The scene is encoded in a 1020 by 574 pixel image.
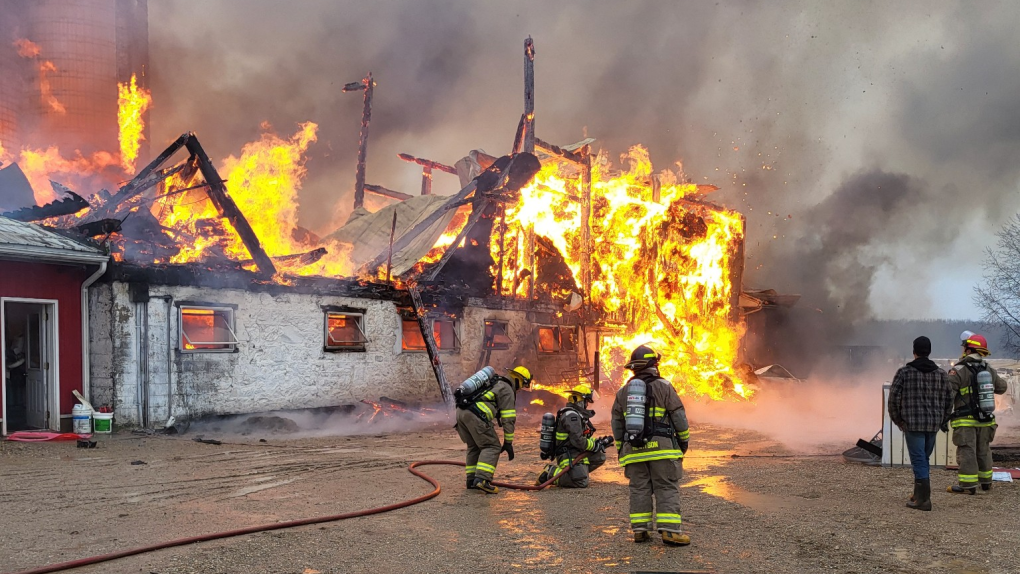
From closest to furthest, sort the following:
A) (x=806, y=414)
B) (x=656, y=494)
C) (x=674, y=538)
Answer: (x=674, y=538) < (x=656, y=494) < (x=806, y=414)

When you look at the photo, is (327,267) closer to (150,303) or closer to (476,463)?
(150,303)

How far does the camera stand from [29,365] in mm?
13148

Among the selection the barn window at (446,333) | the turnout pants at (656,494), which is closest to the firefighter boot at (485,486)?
the turnout pants at (656,494)

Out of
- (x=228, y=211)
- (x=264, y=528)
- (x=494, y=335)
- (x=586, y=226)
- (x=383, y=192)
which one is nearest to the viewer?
(x=264, y=528)

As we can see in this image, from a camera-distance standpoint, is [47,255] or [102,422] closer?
[47,255]

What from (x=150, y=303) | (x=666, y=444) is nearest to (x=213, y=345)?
(x=150, y=303)

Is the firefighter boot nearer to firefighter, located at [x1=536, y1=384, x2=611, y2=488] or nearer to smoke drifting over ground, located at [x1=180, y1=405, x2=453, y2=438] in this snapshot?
firefighter, located at [x1=536, y1=384, x2=611, y2=488]

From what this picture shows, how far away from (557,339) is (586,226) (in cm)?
402

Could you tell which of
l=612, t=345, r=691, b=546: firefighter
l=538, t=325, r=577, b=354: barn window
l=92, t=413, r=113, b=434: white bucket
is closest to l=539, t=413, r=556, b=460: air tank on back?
l=612, t=345, r=691, b=546: firefighter

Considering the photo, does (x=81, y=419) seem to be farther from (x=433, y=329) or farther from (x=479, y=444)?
(x=433, y=329)

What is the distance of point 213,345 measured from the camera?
14.5m

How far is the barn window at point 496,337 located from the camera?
20.1m

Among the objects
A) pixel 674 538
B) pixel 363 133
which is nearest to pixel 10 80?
pixel 363 133

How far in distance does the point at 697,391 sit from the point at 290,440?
15.0 meters
